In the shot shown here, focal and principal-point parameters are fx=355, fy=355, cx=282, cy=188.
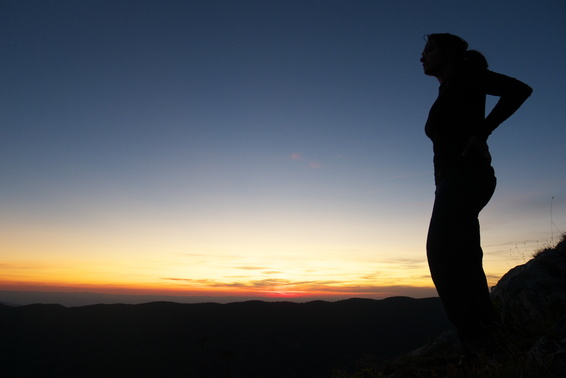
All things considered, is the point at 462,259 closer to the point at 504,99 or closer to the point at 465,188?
the point at 465,188

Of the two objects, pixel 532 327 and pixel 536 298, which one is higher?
pixel 536 298

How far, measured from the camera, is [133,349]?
358 ft

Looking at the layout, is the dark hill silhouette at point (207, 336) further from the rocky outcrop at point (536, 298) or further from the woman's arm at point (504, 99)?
the woman's arm at point (504, 99)

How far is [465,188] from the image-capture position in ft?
9.18

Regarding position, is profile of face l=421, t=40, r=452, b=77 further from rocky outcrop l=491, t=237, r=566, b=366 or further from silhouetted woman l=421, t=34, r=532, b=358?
rocky outcrop l=491, t=237, r=566, b=366

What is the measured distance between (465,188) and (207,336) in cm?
12975

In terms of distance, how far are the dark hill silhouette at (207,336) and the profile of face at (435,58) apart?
324 feet

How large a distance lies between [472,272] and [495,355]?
0.67 metres

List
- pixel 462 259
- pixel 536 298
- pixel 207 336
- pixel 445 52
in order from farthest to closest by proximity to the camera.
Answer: pixel 207 336
pixel 536 298
pixel 445 52
pixel 462 259

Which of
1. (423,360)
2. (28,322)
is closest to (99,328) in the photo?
(28,322)

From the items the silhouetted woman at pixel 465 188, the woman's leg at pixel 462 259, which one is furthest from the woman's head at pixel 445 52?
the woman's leg at pixel 462 259

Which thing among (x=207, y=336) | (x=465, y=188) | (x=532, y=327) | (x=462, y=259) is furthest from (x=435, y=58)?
(x=207, y=336)

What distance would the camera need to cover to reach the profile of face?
10.9ft

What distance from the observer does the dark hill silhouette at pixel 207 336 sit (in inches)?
4025
